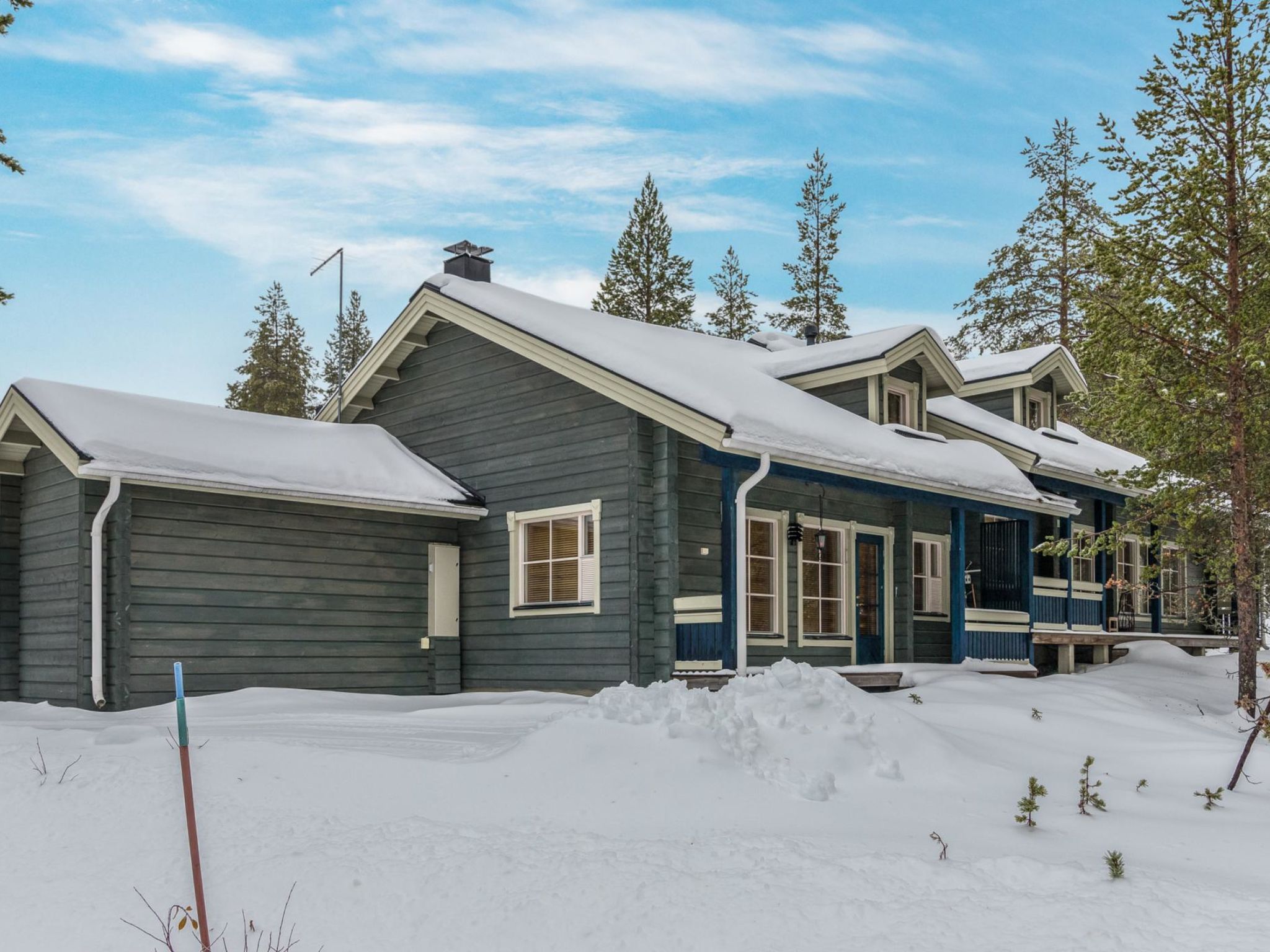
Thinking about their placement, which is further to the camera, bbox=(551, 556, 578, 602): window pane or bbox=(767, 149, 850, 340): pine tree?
bbox=(767, 149, 850, 340): pine tree

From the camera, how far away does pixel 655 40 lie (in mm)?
15828

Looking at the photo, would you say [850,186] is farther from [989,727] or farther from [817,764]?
[817,764]

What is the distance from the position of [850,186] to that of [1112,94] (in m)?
24.5

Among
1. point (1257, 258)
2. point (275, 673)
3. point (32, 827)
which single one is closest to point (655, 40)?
point (1257, 258)

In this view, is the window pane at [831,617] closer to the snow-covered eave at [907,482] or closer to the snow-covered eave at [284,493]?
the snow-covered eave at [907,482]

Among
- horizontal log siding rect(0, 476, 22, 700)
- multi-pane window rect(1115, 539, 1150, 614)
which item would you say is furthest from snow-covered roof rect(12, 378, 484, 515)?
multi-pane window rect(1115, 539, 1150, 614)

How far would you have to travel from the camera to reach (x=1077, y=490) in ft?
70.8

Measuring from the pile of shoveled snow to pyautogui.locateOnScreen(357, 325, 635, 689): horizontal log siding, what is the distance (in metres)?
4.26

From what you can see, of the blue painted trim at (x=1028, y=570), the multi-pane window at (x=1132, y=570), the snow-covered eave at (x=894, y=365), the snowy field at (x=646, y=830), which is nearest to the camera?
the snowy field at (x=646, y=830)

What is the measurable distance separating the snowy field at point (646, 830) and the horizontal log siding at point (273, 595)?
1.83m

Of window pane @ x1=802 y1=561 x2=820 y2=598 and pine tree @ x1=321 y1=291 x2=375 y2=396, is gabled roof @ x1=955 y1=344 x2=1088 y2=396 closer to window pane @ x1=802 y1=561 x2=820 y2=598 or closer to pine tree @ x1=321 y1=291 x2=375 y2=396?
window pane @ x1=802 y1=561 x2=820 y2=598

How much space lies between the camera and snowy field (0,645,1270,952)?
5.86 m

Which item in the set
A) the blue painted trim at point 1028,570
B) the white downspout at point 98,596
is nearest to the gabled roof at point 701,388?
the blue painted trim at point 1028,570

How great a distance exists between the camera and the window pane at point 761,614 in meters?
15.6
